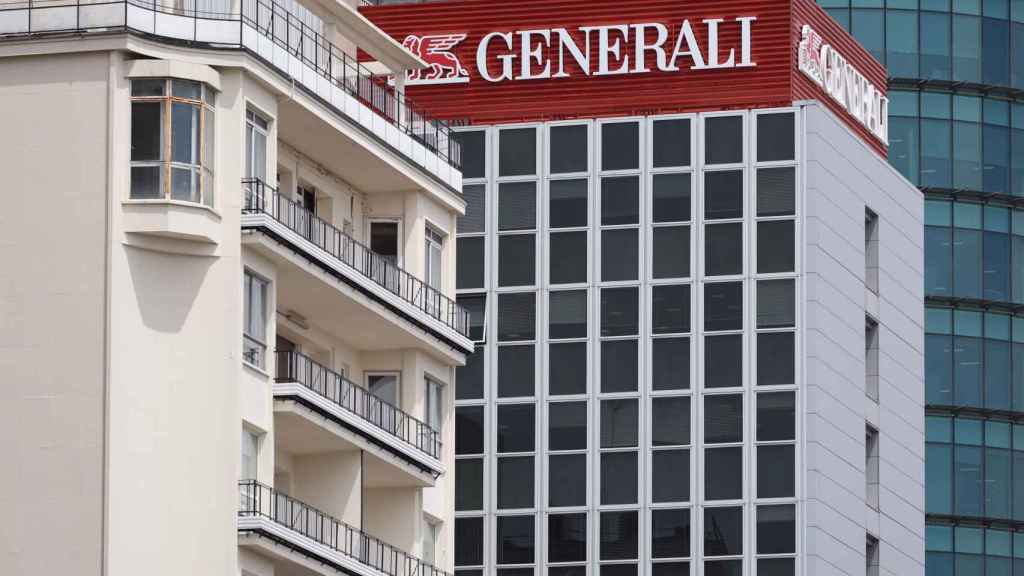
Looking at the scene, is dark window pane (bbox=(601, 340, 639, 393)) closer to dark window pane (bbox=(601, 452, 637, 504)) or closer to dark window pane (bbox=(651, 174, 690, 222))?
dark window pane (bbox=(601, 452, 637, 504))

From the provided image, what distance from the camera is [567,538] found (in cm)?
11162

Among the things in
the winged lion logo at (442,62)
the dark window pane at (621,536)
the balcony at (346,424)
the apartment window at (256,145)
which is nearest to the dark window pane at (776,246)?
the dark window pane at (621,536)

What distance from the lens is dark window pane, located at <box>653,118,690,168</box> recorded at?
11344 cm

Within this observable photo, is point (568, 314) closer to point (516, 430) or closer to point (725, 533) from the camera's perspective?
point (516, 430)

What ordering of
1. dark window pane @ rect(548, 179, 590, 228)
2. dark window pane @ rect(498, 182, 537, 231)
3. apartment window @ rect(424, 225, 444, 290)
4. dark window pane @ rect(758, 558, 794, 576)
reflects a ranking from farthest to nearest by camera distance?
dark window pane @ rect(498, 182, 537, 231), dark window pane @ rect(548, 179, 590, 228), dark window pane @ rect(758, 558, 794, 576), apartment window @ rect(424, 225, 444, 290)

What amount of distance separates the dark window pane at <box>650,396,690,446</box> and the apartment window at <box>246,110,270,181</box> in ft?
120

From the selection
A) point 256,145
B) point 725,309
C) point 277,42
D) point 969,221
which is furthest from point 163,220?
point 969,221

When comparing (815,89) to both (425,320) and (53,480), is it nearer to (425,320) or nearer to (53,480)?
(425,320)

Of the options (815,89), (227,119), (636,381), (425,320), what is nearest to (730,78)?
(815,89)

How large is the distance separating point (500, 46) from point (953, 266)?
134 feet

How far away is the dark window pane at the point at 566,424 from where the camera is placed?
113 meters

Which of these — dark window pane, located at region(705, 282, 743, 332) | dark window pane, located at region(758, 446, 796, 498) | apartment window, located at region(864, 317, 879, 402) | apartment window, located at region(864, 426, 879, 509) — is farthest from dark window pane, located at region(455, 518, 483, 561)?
apartment window, located at region(864, 317, 879, 402)

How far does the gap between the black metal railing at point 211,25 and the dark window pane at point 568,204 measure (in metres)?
30.1

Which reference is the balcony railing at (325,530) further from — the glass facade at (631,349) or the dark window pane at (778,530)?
the dark window pane at (778,530)
